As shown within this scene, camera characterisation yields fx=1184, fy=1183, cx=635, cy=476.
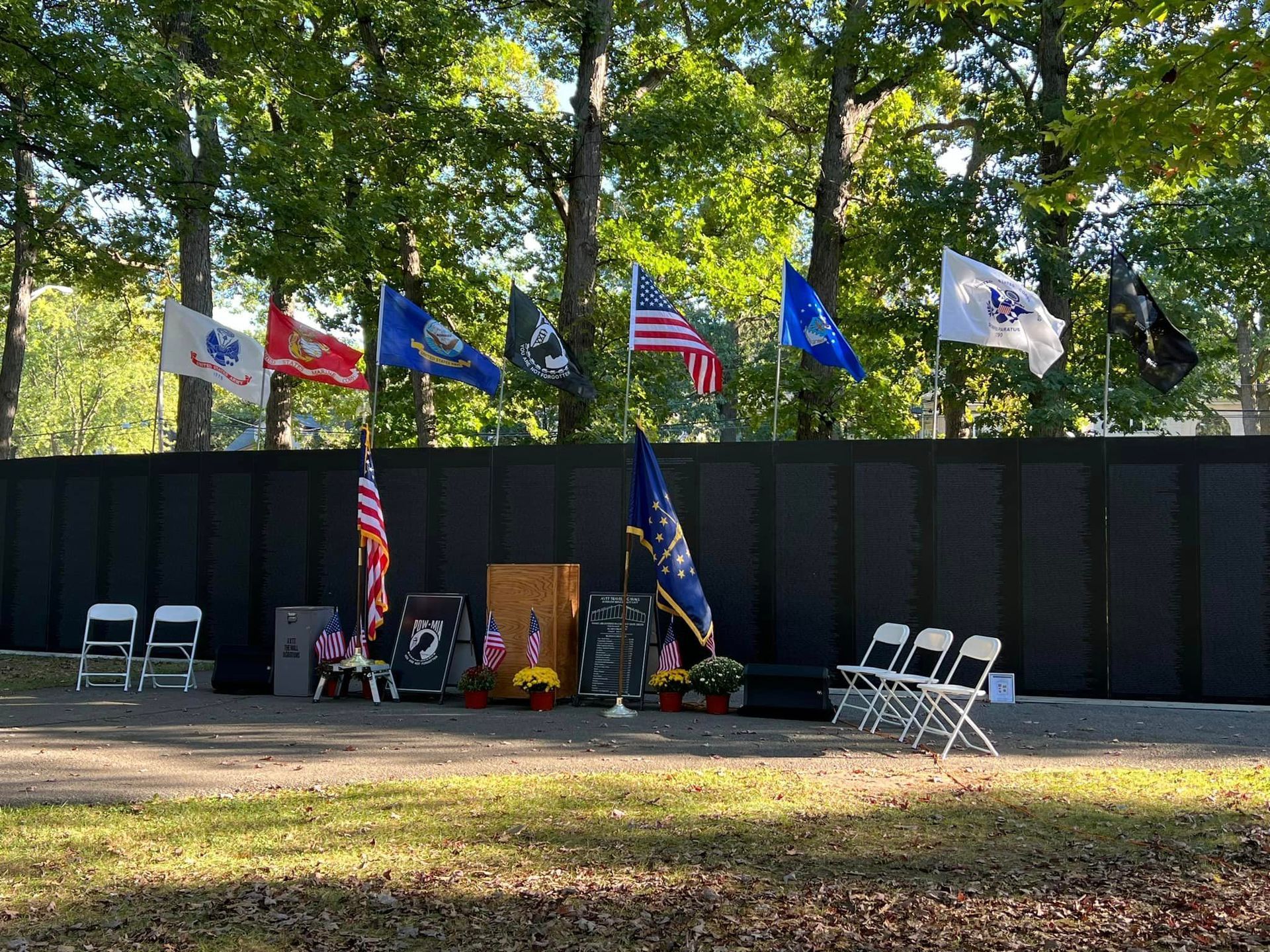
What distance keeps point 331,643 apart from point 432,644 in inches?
40.3

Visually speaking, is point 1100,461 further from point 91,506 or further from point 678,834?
point 91,506

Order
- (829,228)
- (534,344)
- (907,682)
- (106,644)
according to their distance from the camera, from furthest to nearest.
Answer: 1. (829,228)
2. (534,344)
3. (106,644)
4. (907,682)

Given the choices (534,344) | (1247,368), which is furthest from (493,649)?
(1247,368)

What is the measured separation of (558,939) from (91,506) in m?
13.2

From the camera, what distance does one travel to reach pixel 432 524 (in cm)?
1378

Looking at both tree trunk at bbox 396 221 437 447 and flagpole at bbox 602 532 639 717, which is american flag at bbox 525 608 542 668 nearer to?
flagpole at bbox 602 532 639 717

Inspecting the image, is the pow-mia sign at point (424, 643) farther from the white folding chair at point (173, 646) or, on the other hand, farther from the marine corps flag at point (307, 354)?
the marine corps flag at point (307, 354)

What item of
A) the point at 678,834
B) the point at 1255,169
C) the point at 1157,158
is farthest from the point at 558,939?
the point at 1255,169

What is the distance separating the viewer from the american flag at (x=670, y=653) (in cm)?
1127

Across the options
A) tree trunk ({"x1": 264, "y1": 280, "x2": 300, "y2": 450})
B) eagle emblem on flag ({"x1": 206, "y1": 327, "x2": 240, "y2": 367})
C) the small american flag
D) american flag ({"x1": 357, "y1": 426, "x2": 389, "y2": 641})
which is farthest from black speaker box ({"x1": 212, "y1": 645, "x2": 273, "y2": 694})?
tree trunk ({"x1": 264, "y1": 280, "x2": 300, "y2": 450})

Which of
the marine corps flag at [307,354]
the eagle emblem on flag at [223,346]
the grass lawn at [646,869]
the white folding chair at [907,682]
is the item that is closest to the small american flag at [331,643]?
the marine corps flag at [307,354]

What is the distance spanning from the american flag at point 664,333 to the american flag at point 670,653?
2.67 metres

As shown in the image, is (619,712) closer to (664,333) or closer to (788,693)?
(788,693)

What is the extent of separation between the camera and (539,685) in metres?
11.0
